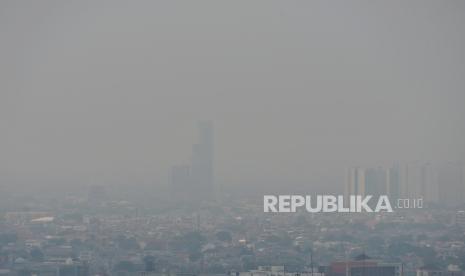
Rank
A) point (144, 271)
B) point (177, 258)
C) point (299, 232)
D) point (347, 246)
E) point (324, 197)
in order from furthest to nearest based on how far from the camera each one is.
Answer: point (324, 197)
point (299, 232)
point (347, 246)
point (177, 258)
point (144, 271)

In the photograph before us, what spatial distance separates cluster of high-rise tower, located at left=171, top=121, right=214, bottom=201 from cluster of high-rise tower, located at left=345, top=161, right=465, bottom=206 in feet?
Result: 10.5

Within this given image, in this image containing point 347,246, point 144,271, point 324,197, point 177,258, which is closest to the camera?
point 144,271

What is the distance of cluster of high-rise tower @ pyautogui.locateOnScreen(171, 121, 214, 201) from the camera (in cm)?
3238

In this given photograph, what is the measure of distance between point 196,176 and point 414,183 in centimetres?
506

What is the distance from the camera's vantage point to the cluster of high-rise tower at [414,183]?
1289 inches

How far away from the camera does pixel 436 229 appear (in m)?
31.0

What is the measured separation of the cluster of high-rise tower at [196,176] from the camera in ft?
106

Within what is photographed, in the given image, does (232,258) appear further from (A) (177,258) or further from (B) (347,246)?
(B) (347,246)

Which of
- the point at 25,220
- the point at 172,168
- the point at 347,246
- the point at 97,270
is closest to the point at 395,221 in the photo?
the point at 347,246

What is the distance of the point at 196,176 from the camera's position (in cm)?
3325

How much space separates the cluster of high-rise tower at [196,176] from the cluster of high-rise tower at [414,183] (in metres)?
3.19

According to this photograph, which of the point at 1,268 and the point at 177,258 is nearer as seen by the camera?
the point at 1,268

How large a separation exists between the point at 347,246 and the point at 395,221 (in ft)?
11.2

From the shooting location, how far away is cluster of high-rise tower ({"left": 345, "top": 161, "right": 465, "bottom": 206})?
32750mm
